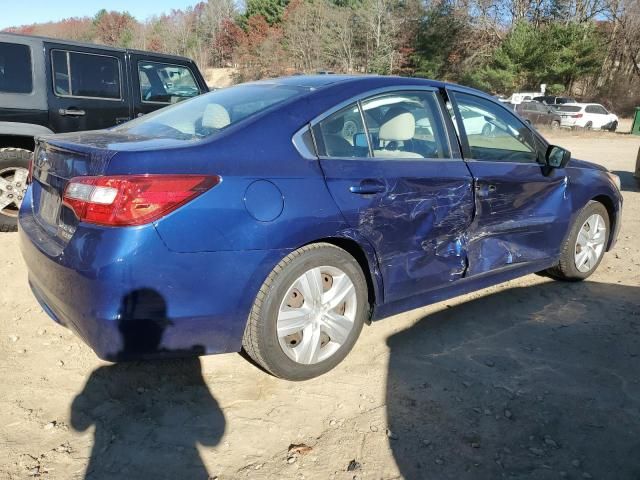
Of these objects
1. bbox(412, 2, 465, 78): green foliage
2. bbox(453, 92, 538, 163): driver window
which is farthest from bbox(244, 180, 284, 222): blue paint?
bbox(412, 2, 465, 78): green foliage

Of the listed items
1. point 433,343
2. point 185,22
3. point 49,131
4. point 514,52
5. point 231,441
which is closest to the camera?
point 231,441

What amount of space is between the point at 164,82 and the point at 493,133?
168 inches

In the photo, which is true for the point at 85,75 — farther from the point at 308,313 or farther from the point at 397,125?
the point at 308,313

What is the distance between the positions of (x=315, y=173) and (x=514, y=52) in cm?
4642

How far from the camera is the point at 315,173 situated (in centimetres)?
279

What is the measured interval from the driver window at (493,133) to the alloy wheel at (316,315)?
4.46 ft

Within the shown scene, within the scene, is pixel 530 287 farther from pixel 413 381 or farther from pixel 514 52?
pixel 514 52

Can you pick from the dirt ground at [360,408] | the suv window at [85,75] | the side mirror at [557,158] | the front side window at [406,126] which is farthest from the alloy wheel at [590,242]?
the suv window at [85,75]

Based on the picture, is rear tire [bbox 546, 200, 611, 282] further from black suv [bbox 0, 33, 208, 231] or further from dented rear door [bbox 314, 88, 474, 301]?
black suv [bbox 0, 33, 208, 231]

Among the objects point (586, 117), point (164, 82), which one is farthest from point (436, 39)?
point (164, 82)

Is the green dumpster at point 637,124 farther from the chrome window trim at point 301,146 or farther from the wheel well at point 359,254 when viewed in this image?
the chrome window trim at point 301,146

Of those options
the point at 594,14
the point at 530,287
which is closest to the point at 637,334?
the point at 530,287

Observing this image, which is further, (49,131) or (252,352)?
(49,131)

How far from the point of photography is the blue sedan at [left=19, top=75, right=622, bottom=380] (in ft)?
7.82
